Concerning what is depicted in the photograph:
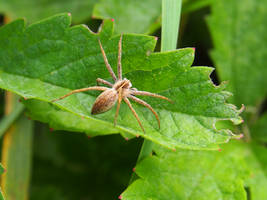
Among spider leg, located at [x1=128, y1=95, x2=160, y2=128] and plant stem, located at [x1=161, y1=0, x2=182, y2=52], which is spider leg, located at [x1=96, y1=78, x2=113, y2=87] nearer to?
spider leg, located at [x1=128, y1=95, x2=160, y2=128]

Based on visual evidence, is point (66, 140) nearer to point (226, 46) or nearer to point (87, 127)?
point (87, 127)

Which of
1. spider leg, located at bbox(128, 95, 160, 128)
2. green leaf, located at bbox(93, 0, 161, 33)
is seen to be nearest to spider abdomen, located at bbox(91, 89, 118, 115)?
spider leg, located at bbox(128, 95, 160, 128)

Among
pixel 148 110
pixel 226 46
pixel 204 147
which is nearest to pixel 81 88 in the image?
pixel 148 110

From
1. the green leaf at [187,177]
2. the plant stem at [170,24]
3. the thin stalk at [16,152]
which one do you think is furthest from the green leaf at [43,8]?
the green leaf at [187,177]

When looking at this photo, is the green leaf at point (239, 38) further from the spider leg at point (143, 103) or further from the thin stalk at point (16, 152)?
the thin stalk at point (16, 152)

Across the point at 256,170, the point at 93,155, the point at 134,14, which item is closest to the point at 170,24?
the point at 134,14

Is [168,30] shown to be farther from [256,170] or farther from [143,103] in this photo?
[256,170]
